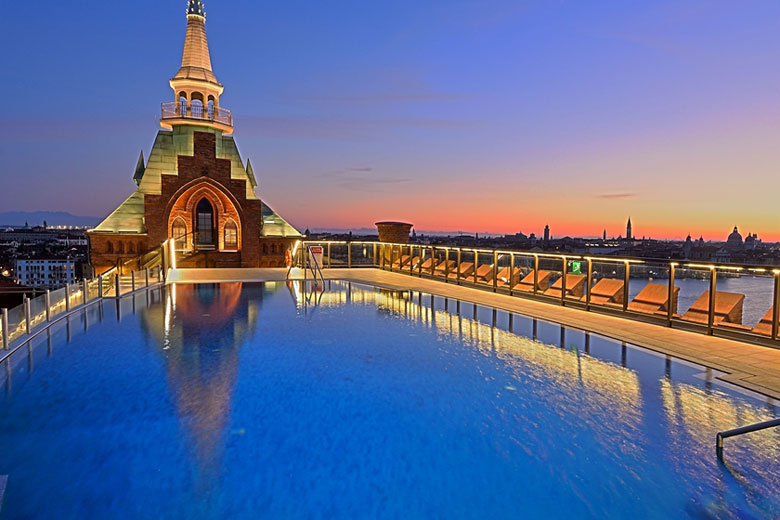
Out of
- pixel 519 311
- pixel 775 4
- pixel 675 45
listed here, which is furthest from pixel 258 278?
pixel 775 4

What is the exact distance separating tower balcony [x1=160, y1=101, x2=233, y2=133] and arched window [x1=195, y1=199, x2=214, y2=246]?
521 centimetres

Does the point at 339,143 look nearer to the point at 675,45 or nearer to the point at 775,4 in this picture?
the point at 675,45

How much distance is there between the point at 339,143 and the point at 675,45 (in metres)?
32.3

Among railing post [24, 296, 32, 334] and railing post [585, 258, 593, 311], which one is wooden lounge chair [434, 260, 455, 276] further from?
railing post [24, 296, 32, 334]

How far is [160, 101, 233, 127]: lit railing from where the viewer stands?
1087 inches

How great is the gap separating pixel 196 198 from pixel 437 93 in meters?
16.4

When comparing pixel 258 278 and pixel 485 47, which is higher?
pixel 485 47

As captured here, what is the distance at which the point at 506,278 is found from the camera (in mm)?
11289

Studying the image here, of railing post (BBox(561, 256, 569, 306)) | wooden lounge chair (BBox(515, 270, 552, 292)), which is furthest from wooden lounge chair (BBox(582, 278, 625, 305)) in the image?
wooden lounge chair (BBox(515, 270, 552, 292))

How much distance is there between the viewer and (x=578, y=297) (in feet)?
30.1

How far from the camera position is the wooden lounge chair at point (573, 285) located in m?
9.05

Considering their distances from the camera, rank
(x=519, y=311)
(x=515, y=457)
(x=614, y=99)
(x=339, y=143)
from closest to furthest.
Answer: (x=515, y=457) < (x=519, y=311) < (x=614, y=99) < (x=339, y=143)

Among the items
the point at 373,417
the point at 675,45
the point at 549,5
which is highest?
the point at 549,5

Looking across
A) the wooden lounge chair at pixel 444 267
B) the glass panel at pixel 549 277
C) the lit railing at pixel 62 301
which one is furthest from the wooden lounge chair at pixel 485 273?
the lit railing at pixel 62 301
